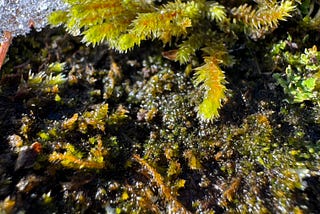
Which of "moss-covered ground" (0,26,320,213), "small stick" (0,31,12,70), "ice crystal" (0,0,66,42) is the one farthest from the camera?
"ice crystal" (0,0,66,42)

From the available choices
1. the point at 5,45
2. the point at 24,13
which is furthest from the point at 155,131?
the point at 24,13

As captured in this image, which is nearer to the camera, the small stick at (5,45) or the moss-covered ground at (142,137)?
the moss-covered ground at (142,137)

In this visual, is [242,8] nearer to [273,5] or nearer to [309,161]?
A: [273,5]

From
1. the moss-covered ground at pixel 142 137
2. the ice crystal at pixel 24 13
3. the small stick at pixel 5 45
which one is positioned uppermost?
the ice crystal at pixel 24 13

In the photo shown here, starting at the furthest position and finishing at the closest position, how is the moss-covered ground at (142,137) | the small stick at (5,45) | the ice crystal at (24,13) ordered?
the ice crystal at (24,13), the small stick at (5,45), the moss-covered ground at (142,137)

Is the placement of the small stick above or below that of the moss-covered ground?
above

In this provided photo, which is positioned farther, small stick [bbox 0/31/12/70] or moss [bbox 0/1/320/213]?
small stick [bbox 0/31/12/70]
